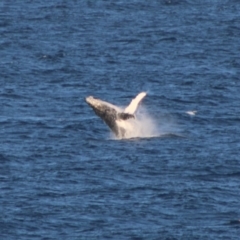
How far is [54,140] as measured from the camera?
6812 centimetres

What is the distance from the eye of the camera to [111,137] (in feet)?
225

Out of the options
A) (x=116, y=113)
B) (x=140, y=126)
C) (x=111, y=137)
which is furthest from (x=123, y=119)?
(x=140, y=126)

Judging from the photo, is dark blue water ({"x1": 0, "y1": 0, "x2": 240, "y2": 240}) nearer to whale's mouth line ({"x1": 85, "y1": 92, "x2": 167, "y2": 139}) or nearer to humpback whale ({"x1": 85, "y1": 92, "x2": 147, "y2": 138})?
whale's mouth line ({"x1": 85, "y1": 92, "x2": 167, "y2": 139})

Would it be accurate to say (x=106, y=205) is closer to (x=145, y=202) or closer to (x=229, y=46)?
(x=145, y=202)

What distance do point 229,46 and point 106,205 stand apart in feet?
148

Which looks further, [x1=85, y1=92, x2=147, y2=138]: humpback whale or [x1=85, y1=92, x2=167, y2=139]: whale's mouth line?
[x1=85, y1=92, x2=167, y2=139]: whale's mouth line

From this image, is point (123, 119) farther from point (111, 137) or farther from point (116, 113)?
point (111, 137)

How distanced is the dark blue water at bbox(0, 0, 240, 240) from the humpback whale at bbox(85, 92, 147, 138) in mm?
803

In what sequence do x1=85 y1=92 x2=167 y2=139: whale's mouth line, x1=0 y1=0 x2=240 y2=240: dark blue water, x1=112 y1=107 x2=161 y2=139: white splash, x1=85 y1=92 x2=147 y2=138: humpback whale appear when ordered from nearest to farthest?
x1=0 y1=0 x2=240 y2=240: dark blue water → x1=85 y1=92 x2=147 y2=138: humpback whale → x1=85 y1=92 x2=167 y2=139: whale's mouth line → x1=112 y1=107 x2=161 y2=139: white splash

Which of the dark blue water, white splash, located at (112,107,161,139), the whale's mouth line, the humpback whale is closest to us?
the dark blue water

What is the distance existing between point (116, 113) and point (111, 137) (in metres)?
3.99

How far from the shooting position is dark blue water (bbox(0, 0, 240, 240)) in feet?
182

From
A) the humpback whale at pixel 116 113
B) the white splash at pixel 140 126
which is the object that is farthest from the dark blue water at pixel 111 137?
the humpback whale at pixel 116 113

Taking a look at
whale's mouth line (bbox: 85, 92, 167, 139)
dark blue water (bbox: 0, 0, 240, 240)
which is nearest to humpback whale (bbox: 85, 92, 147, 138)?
whale's mouth line (bbox: 85, 92, 167, 139)
